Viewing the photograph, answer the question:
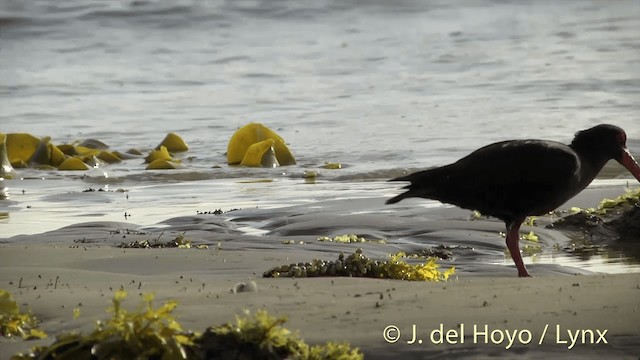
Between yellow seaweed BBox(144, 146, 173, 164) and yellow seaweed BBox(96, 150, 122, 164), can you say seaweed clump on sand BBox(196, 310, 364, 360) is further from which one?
yellow seaweed BBox(96, 150, 122, 164)

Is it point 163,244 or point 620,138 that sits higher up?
point 620,138

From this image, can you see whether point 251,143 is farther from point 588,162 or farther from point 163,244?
point 588,162

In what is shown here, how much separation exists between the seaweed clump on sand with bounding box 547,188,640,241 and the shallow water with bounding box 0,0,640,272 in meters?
0.60

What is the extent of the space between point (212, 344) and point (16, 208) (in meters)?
5.02

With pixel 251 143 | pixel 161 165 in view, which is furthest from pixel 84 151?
pixel 251 143

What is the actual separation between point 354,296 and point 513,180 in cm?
172

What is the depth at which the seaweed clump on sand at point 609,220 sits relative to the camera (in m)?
6.38

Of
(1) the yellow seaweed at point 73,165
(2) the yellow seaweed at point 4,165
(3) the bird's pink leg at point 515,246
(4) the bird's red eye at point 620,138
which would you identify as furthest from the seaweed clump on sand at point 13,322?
(1) the yellow seaweed at point 73,165

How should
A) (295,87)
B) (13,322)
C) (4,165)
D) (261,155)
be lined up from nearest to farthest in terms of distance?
(13,322) < (4,165) < (261,155) < (295,87)

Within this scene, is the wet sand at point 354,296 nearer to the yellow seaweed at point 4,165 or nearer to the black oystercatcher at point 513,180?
the black oystercatcher at point 513,180

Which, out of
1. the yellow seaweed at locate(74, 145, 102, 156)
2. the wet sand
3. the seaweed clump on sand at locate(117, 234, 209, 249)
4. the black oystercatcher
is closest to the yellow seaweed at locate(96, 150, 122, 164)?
the yellow seaweed at locate(74, 145, 102, 156)

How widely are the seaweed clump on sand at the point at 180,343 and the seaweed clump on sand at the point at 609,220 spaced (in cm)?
364

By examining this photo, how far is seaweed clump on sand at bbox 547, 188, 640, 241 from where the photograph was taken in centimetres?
638

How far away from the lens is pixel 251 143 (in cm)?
1009
